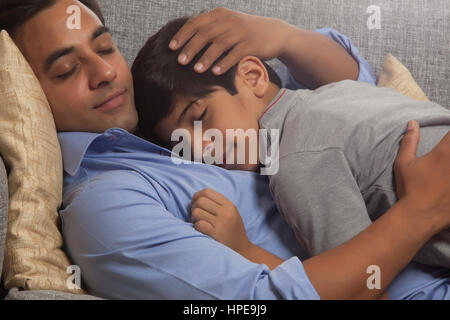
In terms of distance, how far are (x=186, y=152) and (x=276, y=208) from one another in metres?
0.23

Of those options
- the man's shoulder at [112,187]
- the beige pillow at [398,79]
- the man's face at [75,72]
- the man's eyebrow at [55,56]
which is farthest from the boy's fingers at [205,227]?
the beige pillow at [398,79]

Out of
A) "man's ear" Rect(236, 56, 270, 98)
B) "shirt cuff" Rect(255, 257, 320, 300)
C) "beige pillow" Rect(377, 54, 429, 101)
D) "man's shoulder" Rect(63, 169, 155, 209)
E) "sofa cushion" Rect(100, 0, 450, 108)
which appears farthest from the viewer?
"sofa cushion" Rect(100, 0, 450, 108)

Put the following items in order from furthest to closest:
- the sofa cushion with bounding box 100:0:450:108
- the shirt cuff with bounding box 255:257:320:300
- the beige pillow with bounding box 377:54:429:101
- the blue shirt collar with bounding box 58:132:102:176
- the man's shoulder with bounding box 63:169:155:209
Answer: the sofa cushion with bounding box 100:0:450:108 → the beige pillow with bounding box 377:54:429:101 → the blue shirt collar with bounding box 58:132:102:176 → the man's shoulder with bounding box 63:169:155:209 → the shirt cuff with bounding box 255:257:320:300

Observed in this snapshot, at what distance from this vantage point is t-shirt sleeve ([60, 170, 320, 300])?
0.77 metres

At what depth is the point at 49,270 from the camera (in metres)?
0.87

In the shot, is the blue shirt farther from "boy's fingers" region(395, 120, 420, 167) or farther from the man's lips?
"boy's fingers" region(395, 120, 420, 167)

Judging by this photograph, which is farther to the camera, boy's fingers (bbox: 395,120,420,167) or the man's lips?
the man's lips

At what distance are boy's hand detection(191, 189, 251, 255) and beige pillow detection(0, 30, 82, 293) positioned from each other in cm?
24

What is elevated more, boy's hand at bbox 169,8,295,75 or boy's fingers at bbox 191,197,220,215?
boy's hand at bbox 169,8,295,75

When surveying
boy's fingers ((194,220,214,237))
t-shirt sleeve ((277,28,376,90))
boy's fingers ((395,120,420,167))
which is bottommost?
boy's fingers ((194,220,214,237))

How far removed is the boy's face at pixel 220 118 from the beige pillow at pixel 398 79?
452mm

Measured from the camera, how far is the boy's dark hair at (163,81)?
3.60ft

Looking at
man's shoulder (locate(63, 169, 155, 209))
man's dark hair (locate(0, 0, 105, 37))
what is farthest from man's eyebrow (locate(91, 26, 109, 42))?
man's shoulder (locate(63, 169, 155, 209))
